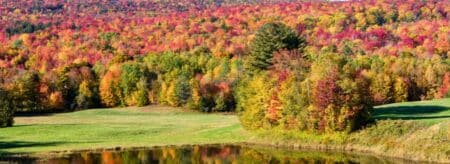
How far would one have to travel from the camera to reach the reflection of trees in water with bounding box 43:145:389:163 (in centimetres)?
5022

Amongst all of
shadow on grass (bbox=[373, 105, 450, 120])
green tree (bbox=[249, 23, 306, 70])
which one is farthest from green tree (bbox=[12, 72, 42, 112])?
shadow on grass (bbox=[373, 105, 450, 120])

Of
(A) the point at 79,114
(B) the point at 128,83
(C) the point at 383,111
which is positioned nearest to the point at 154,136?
(C) the point at 383,111

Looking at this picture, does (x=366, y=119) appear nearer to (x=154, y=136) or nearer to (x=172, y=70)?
(x=154, y=136)

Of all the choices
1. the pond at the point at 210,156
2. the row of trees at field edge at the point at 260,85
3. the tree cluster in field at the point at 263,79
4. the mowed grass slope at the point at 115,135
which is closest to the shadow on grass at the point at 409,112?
the tree cluster in field at the point at 263,79

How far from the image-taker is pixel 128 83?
13562cm

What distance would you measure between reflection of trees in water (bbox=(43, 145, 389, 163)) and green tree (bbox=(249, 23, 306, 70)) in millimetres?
25579

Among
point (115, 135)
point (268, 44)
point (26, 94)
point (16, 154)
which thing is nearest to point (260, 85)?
point (115, 135)

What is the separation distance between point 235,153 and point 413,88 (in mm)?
77466

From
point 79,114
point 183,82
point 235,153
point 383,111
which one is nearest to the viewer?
point 235,153

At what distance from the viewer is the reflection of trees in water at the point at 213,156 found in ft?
→ 165

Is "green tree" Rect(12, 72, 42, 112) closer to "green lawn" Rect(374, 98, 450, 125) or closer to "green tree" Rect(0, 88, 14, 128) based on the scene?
"green tree" Rect(0, 88, 14, 128)

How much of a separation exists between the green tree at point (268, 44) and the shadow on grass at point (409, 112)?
59.3 feet

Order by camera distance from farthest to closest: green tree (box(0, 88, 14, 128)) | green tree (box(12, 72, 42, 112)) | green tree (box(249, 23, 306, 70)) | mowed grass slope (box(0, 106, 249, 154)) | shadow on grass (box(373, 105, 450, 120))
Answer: green tree (box(12, 72, 42, 112)), green tree (box(249, 23, 306, 70)), green tree (box(0, 88, 14, 128)), mowed grass slope (box(0, 106, 249, 154)), shadow on grass (box(373, 105, 450, 120))

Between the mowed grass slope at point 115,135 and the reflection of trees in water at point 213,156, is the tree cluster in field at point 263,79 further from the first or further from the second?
the reflection of trees in water at point 213,156
